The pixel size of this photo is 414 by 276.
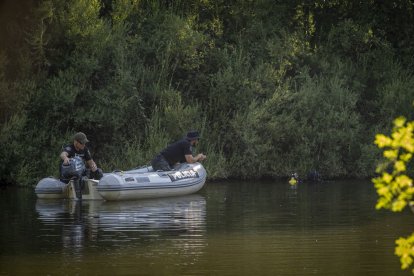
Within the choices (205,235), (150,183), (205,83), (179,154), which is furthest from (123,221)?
(205,83)

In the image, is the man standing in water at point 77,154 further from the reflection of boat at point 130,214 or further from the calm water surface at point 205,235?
the calm water surface at point 205,235

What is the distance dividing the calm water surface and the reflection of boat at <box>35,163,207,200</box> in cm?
30

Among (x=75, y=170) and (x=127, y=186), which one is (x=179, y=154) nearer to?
(x=127, y=186)

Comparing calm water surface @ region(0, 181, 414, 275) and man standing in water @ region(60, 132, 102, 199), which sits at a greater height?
man standing in water @ region(60, 132, 102, 199)

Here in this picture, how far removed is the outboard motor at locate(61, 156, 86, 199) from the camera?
66.2ft

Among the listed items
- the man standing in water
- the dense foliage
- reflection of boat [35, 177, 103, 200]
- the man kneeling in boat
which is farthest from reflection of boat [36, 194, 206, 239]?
the dense foliage

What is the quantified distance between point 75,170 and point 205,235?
649cm

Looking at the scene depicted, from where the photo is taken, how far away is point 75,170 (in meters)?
20.2

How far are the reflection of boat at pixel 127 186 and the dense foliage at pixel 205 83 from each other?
3787mm

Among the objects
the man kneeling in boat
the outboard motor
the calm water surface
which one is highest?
the man kneeling in boat

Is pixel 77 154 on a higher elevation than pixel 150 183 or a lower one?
higher

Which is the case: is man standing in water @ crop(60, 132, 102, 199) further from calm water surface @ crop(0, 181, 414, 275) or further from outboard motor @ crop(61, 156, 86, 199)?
calm water surface @ crop(0, 181, 414, 275)

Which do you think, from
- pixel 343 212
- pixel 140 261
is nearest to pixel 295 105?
pixel 343 212

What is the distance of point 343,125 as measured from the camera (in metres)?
28.1
